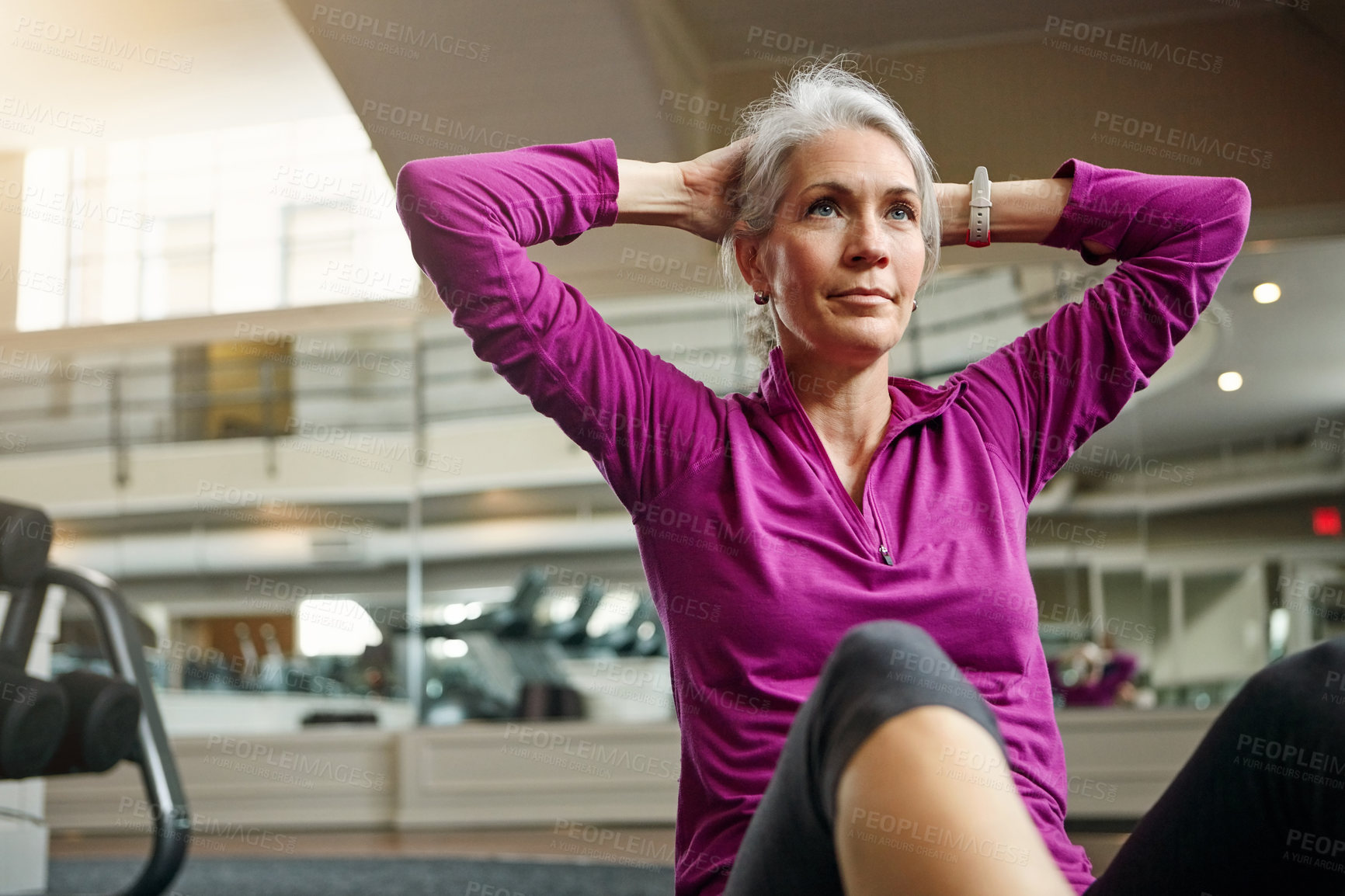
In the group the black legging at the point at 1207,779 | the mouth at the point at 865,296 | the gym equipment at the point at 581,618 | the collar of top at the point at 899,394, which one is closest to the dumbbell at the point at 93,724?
the collar of top at the point at 899,394

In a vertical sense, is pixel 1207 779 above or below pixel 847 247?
below

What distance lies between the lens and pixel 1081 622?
420 cm

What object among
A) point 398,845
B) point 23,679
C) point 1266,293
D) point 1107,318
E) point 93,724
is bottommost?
point 398,845

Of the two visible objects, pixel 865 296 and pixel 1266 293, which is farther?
pixel 1266 293

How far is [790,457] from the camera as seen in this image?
979mm

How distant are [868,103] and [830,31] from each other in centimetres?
281

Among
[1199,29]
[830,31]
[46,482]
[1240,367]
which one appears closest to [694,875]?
[830,31]

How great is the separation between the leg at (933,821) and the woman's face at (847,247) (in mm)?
496

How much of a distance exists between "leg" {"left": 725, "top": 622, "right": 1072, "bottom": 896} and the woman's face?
1.42 feet

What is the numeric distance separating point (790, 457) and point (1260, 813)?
1.56 ft

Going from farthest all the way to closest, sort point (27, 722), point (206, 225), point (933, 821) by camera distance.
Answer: point (206, 225), point (27, 722), point (933, 821)

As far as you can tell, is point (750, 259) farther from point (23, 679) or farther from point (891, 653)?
point (23, 679)

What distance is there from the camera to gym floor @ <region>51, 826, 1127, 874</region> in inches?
139

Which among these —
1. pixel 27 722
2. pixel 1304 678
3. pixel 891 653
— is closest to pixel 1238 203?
pixel 1304 678
